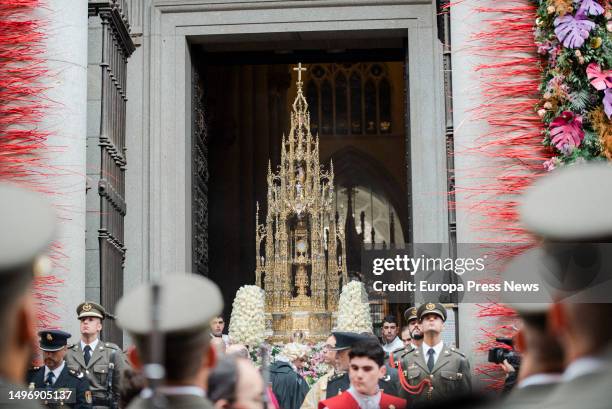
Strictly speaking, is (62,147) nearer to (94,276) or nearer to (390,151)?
(94,276)

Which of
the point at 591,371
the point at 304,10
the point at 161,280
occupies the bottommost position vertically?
the point at 591,371

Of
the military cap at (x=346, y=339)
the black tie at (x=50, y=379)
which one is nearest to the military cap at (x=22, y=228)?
the military cap at (x=346, y=339)

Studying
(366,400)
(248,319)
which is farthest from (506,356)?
(248,319)

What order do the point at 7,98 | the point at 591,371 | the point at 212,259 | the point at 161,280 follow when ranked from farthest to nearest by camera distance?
the point at 212,259 → the point at 7,98 → the point at 161,280 → the point at 591,371

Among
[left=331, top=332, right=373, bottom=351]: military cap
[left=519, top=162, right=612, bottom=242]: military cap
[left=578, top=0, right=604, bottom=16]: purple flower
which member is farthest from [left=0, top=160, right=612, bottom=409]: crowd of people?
[left=578, top=0, right=604, bottom=16]: purple flower

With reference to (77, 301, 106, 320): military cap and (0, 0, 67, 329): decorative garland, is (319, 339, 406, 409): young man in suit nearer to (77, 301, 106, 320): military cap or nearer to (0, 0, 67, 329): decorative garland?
(77, 301, 106, 320): military cap

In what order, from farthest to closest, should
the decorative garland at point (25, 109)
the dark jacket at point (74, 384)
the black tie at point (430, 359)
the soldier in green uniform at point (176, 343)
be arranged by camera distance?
the decorative garland at point (25, 109), the dark jacket at point (74, 384), the black tie at point (430, 359), the soldier in green uniform at point (176, 343)

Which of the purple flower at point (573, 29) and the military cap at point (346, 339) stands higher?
the purple flower at point (573, 29)

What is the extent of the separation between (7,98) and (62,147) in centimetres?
76

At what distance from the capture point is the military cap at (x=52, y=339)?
11.0m

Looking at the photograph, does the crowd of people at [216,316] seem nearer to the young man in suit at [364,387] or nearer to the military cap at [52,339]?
the young man in suit at [364,387]

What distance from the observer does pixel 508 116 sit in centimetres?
1220

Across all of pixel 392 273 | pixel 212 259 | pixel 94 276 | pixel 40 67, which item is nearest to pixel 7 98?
pixel 40 67

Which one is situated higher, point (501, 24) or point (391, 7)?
point (391, 7)
